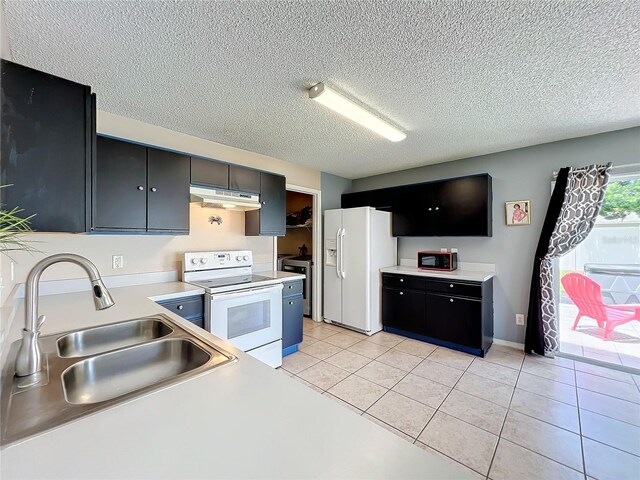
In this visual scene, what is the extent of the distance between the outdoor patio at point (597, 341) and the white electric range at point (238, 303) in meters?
3.18

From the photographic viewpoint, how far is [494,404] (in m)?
2.23

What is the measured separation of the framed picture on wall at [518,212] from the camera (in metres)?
3.24

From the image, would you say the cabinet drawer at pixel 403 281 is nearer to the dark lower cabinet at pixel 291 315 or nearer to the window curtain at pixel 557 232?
the window curtain at pixel 557 232

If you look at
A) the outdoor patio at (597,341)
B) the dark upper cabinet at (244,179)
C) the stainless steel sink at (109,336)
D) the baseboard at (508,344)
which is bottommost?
the baseboard at (508,344)

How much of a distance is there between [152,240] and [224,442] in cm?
249

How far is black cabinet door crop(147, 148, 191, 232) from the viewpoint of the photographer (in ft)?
7.89

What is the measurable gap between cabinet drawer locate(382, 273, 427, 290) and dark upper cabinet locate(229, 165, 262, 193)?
212cm

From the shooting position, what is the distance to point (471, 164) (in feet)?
12.1

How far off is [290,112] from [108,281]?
2114 mm

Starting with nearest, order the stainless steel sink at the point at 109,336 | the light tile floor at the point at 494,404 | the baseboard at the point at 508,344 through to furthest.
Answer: the stainless steel sink at the point at 109,336
the light tile floor at the point at 494,404
the baseboard at the point at 508,344

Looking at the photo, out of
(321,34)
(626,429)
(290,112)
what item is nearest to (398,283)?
(626,429)

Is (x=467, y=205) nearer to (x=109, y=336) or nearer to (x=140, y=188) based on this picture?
(x=140, y=188)

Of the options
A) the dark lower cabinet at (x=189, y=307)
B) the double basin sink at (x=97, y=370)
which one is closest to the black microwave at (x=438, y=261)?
the dark lower cabinet at (x=189, y=307)

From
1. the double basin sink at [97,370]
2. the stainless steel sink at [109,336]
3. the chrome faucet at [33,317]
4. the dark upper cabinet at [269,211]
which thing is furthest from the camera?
the dark upper cabinet at [269,211]
